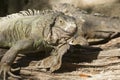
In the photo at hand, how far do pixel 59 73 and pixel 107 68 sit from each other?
35 centimetres

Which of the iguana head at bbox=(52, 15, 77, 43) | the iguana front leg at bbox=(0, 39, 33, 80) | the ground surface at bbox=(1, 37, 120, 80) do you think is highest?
the iguana head at bbox=(52, 15, 77, 43)

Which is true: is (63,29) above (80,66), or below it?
above

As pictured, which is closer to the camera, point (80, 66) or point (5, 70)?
point (5, 70)

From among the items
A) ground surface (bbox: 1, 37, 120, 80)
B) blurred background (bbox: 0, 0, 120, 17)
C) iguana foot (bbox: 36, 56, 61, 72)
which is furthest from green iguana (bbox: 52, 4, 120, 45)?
blurred background (bbox: 0, 0, 120, 17)

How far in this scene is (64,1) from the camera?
20.6ft

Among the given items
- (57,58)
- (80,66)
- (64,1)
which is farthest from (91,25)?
(64,1)

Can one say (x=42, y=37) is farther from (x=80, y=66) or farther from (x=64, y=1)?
(x=64, y=1)

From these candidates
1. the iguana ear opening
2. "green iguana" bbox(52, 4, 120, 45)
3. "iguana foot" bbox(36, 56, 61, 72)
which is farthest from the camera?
"green iguana" bbox(52, 4, 120, 45)

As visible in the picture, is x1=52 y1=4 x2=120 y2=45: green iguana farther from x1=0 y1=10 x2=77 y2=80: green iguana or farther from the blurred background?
the blurred background

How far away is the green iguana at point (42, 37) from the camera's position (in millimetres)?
2943

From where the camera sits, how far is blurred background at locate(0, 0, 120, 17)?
19.3ft

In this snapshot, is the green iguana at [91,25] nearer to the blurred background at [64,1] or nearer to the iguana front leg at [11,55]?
the iguana front leg at [11,55]

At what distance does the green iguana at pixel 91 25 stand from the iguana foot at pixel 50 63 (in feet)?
1.60

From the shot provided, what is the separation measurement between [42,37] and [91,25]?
3.09ft
